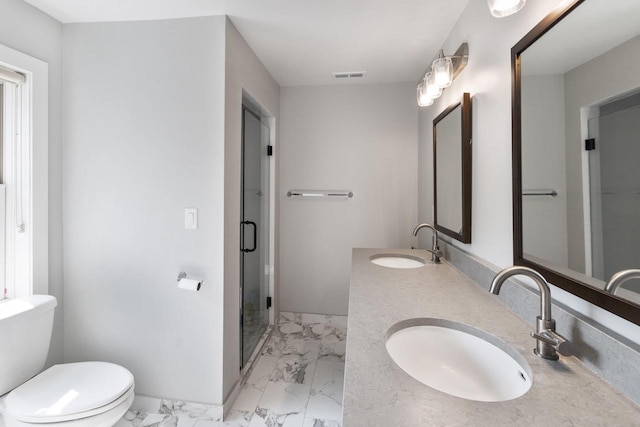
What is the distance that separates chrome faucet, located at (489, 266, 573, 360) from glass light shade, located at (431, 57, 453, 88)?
1240 mm

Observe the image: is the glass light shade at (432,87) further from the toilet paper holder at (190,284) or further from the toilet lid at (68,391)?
the toilet lid at (68,391)

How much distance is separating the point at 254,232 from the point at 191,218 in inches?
26.5

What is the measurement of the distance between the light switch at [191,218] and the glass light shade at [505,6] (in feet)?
5.22

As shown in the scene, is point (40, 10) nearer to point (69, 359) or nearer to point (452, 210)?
point (69, 359)

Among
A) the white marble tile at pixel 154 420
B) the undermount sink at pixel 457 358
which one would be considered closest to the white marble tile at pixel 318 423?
the white marble tile at pixel 154 420

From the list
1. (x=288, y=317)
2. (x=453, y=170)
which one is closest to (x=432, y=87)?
(x=453, y=170)

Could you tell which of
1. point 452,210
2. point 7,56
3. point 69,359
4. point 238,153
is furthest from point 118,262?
point 452,210

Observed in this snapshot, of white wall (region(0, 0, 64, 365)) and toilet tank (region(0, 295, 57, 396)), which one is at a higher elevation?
white wall (region(0, 0, 64, 365))

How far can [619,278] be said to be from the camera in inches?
25.3

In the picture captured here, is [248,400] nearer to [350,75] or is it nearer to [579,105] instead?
[579,105]

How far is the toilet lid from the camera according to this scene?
3.91 ft

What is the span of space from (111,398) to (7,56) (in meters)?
1.70

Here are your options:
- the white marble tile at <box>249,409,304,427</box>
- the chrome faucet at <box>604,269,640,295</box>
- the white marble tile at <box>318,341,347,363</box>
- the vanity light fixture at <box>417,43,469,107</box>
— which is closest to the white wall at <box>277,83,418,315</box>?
the white marble tile at <box>318,341,347,363</box>

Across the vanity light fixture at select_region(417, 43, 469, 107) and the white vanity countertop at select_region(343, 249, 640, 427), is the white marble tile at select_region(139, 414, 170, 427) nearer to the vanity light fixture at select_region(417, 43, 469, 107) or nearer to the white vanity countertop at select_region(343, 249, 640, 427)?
the white vanity countertop at select_region(343, 249, 640, 427)
